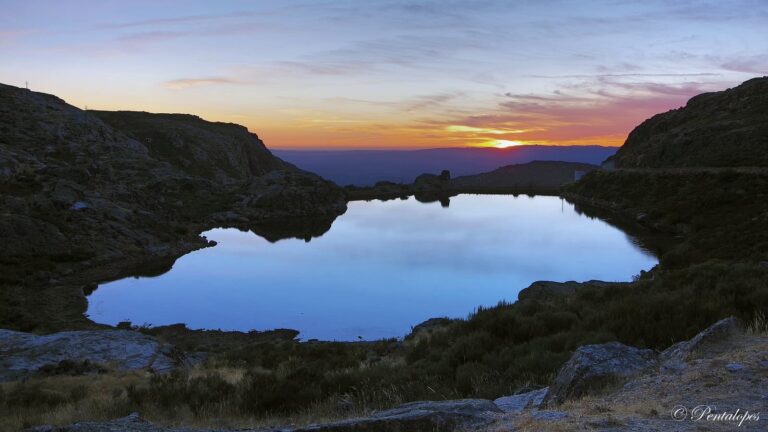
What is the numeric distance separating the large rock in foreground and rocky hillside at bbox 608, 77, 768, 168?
220 feet

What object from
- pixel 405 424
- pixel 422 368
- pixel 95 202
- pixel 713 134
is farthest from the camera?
pixel 713 134

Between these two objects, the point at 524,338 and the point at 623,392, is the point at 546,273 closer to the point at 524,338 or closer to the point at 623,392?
the point at 524,338

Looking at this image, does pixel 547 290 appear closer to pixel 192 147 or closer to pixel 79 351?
pixel 79 351

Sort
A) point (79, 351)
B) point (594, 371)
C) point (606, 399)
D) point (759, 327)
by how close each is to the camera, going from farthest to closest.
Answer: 1. point (79, 351)
2. point (759, 327)
3. point (594, 371)
4. point (606, 399)

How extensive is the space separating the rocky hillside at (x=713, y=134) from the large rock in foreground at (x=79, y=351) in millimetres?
67127

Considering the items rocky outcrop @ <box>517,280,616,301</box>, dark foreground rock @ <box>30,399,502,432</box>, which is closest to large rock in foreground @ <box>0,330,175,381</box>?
dark foreground rock @ <box>30,399,502,432</box>

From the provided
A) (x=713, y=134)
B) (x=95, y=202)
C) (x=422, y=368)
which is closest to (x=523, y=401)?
(x=422, y=368)

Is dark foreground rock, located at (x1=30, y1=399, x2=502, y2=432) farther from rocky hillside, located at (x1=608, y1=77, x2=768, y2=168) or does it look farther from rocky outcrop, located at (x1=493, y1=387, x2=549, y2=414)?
rocky hillside, located at (x1=608, y1=77, x2=768, y2=168)

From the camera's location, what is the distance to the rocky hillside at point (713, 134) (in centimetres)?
6744

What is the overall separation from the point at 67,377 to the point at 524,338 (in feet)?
39.5

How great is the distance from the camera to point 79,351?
634 inches

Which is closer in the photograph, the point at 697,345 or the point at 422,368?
the point at 697,345

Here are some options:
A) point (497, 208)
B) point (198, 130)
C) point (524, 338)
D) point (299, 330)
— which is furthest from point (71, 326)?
point (198, 130)

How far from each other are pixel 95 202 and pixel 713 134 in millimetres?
82612
